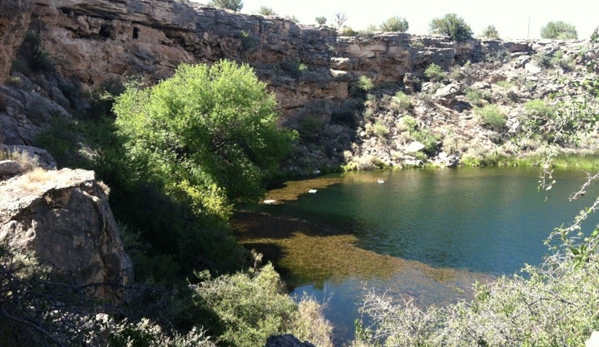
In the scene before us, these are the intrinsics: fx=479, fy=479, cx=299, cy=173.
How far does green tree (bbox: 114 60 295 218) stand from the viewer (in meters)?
18.5

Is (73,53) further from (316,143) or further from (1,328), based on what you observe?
(1,328)

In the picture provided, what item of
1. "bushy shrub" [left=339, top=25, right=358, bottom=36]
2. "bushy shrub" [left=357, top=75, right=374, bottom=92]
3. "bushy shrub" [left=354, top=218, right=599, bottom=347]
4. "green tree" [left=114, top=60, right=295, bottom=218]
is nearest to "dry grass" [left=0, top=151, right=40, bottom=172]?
"bushy shrub" [left=354, top=218, right=599, bottom=347]

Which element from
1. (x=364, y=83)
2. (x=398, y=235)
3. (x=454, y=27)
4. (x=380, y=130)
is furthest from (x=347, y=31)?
(x=398, y=235)

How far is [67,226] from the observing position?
267 inches

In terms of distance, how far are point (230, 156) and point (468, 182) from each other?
1952 cm

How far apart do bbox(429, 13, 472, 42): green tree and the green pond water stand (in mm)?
30879

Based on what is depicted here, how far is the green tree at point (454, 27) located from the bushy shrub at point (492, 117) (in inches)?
524

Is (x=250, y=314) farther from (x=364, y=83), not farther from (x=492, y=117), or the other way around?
(x=492, y=117)

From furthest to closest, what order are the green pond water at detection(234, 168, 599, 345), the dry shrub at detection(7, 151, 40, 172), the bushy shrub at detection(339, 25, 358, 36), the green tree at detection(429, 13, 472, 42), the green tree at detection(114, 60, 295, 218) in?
1. the green tree at detection(429, 13, 472, 42)
2. the bushy shrub at detection(339, 25, 358, 36)
3. the green tree at detection(114, 60, 295, 218)
4. the green pond water at detection(234, 168, 599, 345)
5. the dry shrub at detection(7, 151, 40, 172)

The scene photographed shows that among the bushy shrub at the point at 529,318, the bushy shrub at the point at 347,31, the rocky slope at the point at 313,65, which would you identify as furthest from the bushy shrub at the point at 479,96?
the bushy shrub at the point at 529,318

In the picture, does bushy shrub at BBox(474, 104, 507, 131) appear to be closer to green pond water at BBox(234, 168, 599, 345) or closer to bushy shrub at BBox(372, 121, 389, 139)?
bushy shrub at BBox(372, 121, 389, 139)

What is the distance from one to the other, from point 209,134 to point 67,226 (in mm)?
12844

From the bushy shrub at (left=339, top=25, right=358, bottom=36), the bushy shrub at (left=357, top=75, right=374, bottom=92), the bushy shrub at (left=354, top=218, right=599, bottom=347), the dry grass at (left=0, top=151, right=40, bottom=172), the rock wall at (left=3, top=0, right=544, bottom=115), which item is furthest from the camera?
the bushy shrub at (left=339, top=25, right=358, bottom=36)

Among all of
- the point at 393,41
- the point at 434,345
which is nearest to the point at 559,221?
the point at 434,345
